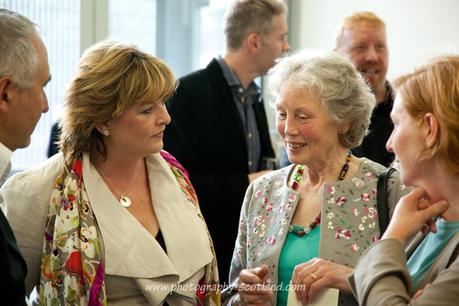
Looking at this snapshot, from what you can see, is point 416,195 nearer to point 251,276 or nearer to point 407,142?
point 407,142

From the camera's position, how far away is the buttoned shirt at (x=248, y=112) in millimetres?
4008

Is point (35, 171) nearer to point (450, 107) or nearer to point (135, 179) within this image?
point (135, 179)

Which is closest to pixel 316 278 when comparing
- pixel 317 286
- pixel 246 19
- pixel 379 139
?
pixel 317 286

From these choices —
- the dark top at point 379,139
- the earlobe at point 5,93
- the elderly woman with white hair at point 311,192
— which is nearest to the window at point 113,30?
the dark top at point 379,139

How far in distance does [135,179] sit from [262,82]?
131 inches

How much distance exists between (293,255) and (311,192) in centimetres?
25

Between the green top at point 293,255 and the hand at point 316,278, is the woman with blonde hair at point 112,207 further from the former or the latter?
the hand at point 316,278

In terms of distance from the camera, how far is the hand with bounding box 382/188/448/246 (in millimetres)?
1894

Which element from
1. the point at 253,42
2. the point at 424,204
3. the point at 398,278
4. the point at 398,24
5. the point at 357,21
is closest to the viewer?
the point at 398,278

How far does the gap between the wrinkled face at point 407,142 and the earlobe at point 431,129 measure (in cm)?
2

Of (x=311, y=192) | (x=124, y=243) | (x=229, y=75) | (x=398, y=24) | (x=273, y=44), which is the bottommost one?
(x=124, y=243)

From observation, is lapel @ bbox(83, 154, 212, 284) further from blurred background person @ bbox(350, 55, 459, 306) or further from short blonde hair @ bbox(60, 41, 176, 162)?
blurred background person @ bbox(350, 55, 459, 306)

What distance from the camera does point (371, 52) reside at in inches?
157

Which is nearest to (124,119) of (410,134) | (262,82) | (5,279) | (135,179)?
(135,179)
